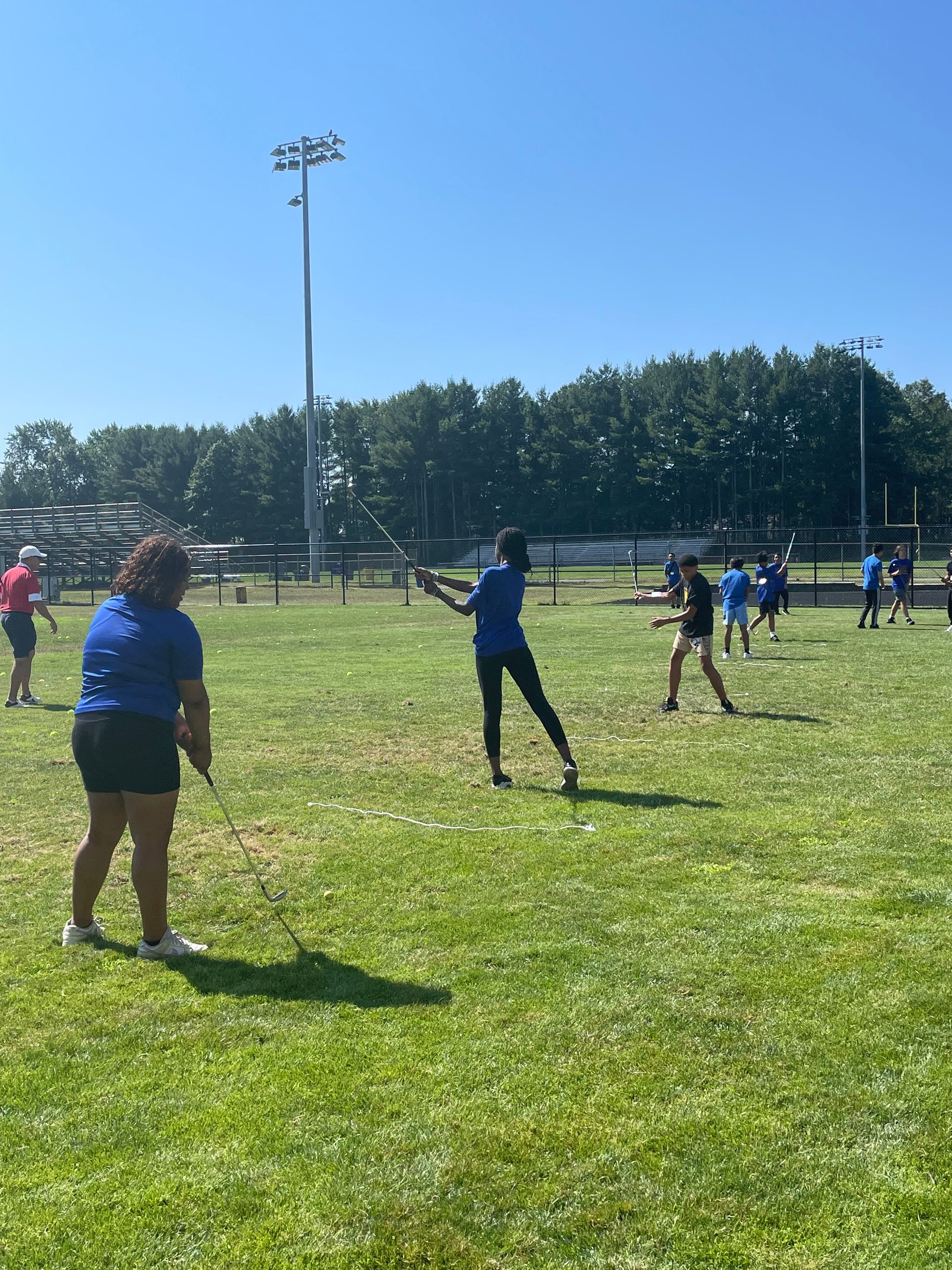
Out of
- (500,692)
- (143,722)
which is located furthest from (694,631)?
(143,722)

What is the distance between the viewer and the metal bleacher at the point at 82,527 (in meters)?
61.4

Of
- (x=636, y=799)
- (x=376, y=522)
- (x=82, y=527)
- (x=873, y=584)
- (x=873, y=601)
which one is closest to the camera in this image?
(x=636, y=799)

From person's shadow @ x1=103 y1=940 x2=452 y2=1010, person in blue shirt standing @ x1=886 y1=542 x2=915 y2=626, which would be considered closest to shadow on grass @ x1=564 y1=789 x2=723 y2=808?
person's shadow @ x1=103 y1=940 x2=452 y2=1010

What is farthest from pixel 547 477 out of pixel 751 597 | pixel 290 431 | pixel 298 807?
pixel 298 807

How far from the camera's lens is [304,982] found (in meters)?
4.65

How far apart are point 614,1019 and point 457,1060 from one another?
0.69m

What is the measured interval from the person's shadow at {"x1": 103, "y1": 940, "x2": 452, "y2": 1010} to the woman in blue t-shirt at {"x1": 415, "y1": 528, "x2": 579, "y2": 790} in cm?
360

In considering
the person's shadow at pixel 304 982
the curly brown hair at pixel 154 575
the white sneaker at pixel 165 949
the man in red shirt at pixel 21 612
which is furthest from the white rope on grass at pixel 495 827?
the man in red shirt at pixel 21 612

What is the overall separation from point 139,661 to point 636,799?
431cm

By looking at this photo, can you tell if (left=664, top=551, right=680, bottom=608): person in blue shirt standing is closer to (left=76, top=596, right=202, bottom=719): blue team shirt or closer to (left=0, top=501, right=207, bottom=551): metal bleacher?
(left=76, top=596, right=202, bottom=719): blue team shirt

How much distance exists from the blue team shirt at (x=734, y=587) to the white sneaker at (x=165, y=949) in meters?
13.1

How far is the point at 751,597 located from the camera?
31984mm

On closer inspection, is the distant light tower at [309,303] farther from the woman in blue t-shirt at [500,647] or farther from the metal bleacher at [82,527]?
the woman in blue t-shirt at [500,647]

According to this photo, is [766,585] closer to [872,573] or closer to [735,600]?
[872,573]
